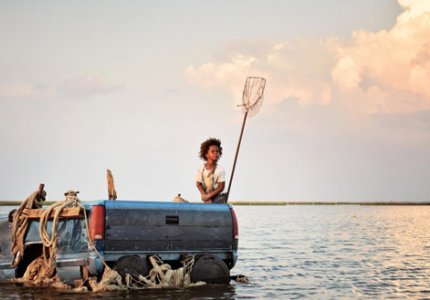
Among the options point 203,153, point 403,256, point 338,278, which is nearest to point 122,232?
point 203,153

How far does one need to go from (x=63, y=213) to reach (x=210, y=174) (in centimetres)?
287

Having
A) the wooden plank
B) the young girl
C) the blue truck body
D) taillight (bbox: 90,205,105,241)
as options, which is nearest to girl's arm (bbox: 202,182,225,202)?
the young girl

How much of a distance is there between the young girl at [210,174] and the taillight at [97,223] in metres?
2.46

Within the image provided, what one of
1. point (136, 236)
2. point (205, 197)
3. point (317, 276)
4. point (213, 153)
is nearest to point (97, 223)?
point (136, 236)

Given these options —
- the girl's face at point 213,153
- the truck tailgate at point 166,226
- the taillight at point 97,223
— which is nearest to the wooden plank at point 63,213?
the taillight at point 97,223

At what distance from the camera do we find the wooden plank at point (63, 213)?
11.1 meters

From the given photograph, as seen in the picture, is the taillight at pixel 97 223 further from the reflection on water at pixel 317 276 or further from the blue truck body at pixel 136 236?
the reflection on water at pixel 317 276

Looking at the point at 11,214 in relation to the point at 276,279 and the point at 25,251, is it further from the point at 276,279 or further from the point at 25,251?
the point at 276,279

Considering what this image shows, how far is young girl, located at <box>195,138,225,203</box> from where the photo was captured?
41.8ft

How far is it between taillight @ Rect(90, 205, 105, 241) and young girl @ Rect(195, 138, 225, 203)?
8.06 feet

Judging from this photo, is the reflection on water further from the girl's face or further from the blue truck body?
the girl's face

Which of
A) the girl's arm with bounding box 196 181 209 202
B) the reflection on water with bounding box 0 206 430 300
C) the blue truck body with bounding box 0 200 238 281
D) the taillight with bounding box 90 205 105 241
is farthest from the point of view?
the girl's arm with bounding box 196 181 209 202

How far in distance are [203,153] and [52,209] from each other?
3067 mm

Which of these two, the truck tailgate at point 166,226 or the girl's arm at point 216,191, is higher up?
the girl's arm at point 216,191
